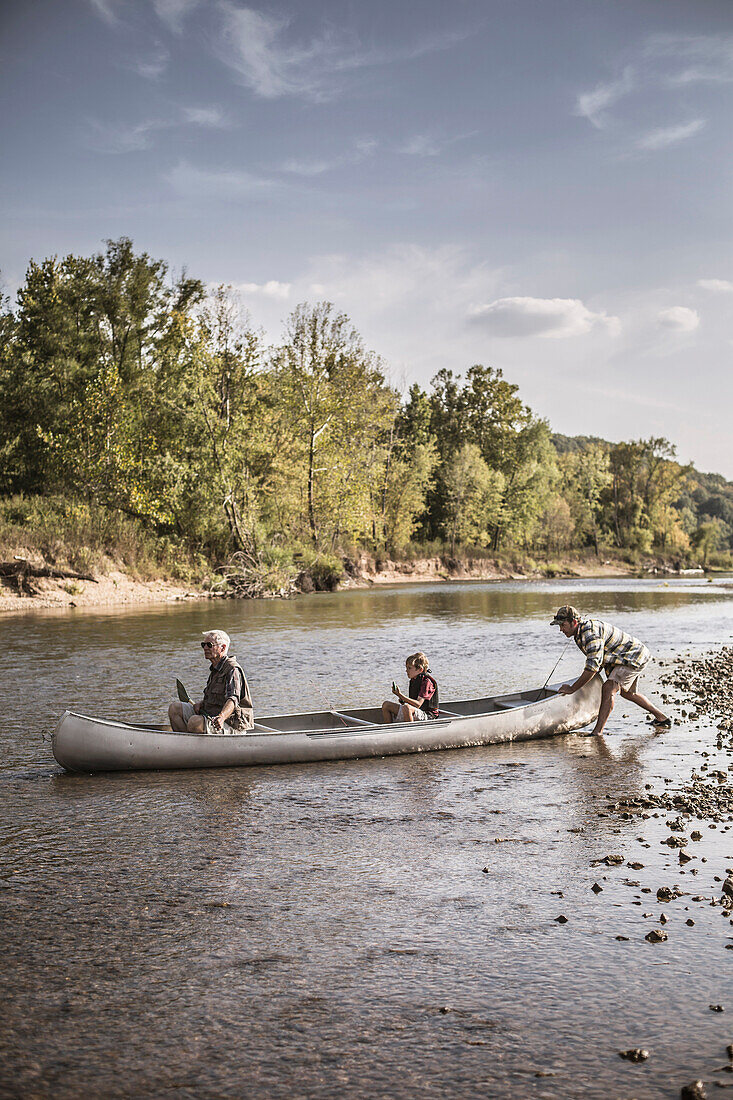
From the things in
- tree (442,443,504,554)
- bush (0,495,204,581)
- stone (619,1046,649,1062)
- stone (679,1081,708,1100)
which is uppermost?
tree (442,443,504,554)

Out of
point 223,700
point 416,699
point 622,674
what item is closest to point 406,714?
point 416,699

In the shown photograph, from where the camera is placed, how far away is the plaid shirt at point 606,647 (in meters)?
11.2

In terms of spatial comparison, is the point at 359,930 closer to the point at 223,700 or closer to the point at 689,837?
the point at 689,837

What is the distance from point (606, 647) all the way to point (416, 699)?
277 cm

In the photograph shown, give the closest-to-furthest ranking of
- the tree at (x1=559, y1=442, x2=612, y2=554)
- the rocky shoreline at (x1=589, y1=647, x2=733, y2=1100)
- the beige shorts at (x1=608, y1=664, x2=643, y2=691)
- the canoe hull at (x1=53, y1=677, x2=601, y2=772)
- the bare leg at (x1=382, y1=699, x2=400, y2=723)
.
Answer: the rocky shoreline at (x1=589, y1=647, x2=733, y2=1100) < the canoe hull at (x1=53, y1=677, x2=601, y2=772) < the bare leg at (x1=382, y1=699, x2=400, y2=723) < the beige shorts at (x1=608, y1=664, x2=643, y2=691) < the tree at (x1=559, y1=442, x2=612, y2=554)

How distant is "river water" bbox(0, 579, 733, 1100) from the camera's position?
4129 millimetres

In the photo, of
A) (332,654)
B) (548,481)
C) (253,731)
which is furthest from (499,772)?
(548,481)

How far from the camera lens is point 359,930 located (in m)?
5.60

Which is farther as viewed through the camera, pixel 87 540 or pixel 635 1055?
pixel 87 540

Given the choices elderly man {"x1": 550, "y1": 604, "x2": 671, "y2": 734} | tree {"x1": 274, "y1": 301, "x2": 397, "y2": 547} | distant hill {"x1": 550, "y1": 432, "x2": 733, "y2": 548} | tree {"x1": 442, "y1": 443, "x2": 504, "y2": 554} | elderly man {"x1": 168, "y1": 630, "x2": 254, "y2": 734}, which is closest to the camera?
elderly man {"x1": 168, "y1": 630, "x2": 254, "y2": 734}

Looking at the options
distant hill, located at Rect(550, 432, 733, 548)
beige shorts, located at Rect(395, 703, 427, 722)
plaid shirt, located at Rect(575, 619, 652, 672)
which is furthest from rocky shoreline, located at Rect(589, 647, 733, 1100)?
distant hill, located at Rect(550, 432, 733, 548)

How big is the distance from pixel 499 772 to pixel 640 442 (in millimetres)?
89043

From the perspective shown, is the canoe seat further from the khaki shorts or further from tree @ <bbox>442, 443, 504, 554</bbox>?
tree @ <bbox>442, 443, 504, 554</bbox>

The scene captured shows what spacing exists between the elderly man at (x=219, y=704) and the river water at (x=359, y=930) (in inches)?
21.2
